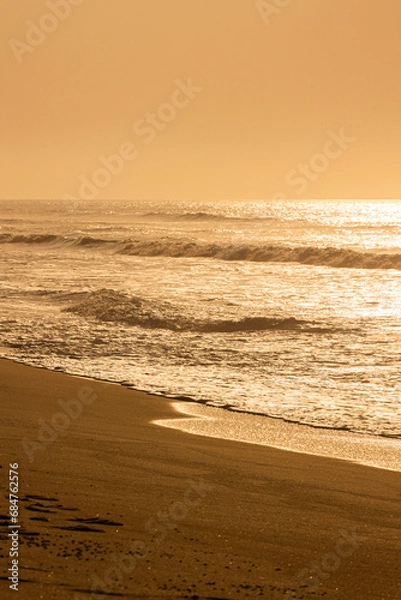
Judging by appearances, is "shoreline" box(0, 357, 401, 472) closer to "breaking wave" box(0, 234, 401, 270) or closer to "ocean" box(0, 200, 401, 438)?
"ocean" box(0, 200, 401, 438)

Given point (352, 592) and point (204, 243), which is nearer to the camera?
point (352, 592)

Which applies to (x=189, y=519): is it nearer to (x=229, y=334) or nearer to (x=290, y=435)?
(x=290, y=435)

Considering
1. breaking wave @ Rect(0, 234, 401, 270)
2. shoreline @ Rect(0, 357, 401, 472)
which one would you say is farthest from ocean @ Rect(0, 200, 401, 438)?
breaking wave @ Rect(0, 234, 401, 270)

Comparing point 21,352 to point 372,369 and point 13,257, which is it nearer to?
point 372,369

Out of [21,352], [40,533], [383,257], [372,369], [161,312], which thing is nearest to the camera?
[40,533]

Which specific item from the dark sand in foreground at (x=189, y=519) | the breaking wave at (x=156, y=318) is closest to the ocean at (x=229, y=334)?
the breaking wave at (x=156, y=318)

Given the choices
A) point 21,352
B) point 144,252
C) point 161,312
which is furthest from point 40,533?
point 144,252

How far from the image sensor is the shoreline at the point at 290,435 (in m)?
7.34

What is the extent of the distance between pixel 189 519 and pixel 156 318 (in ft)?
41.1

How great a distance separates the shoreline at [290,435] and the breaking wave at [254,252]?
31.8 m

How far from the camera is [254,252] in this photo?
153 feet

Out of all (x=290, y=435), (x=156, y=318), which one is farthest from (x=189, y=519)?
(x=156, y=318)

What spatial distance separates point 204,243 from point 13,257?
14.0 meters

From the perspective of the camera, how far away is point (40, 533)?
170 inches
